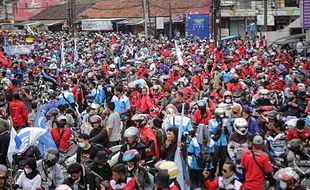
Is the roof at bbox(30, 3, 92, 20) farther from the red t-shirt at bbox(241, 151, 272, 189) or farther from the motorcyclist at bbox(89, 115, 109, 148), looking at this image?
the red t-shirt at bbox(241, 151, 272, 189)

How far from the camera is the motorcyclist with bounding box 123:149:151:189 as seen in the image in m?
7.51

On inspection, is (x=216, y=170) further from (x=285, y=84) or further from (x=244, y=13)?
(x=244, y=13)

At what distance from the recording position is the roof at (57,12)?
6544cm

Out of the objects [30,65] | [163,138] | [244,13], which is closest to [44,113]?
[163,138]

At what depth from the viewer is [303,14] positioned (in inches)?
803

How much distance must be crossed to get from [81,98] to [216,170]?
6.80 meters

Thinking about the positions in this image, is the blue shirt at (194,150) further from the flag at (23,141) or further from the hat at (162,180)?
the hat at (162,180)

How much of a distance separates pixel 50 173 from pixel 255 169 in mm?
2680

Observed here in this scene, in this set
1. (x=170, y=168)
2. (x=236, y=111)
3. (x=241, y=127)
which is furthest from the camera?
(x=236, y=111)

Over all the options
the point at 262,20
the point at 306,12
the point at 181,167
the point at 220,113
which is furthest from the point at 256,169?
the point at 262,20

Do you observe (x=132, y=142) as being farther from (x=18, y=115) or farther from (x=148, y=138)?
(x=18, y=115)

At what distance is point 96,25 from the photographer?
5672cm

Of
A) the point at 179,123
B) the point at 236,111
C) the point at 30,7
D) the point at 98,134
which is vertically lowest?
the point at 98,134

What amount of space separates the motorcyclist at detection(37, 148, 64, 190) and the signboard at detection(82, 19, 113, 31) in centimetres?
4864
